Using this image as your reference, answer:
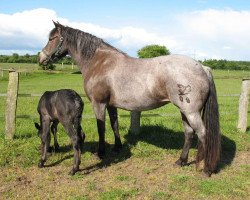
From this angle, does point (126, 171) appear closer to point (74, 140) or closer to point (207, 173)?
point (74, 140)

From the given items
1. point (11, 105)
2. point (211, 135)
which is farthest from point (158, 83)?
point (11, 105)

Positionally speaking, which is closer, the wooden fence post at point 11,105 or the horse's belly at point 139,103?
the horse's belly at point 139,103

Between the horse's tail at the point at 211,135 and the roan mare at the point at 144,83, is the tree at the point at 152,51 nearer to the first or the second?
the roan mare at the point at 144,83

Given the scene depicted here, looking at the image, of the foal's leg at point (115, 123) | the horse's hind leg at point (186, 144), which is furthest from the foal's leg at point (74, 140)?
the horse's hind leg at point (186, 144)

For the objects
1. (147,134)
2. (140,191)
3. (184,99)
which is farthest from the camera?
(147,134)

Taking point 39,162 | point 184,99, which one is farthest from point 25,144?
point 184,99

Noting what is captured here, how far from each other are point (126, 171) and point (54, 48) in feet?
9.59

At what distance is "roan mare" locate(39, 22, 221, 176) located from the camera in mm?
5590

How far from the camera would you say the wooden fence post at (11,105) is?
7.61 m

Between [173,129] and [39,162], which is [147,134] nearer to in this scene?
[173,129]

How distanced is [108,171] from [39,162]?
4.29ft

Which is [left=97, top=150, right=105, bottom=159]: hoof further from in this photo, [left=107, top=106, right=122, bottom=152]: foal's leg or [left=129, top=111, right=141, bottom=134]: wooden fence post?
[left=129, top=111, right=141, bottom=134]: wooden fence post

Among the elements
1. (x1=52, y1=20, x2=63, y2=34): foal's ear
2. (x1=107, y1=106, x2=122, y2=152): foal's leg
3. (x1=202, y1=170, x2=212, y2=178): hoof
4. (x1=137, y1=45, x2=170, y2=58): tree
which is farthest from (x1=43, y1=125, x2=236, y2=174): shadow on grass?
(x1=137, y1=45, x2=170, y2=58): tree

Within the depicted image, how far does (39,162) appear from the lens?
6172 mm
